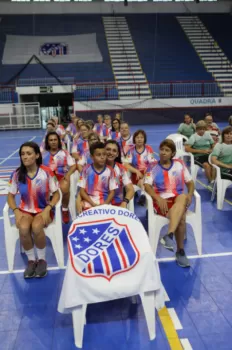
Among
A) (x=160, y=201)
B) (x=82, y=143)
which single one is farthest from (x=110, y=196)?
(x=82, y=143)

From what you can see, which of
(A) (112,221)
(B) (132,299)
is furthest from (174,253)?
(A) (112,221)

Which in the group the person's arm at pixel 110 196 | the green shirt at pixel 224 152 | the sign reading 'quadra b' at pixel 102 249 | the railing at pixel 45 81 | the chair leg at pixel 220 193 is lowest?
the chair leg at pixel 220 193

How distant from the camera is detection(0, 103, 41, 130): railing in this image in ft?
69.6

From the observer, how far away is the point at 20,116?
70.4 feet

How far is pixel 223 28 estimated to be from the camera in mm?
29734

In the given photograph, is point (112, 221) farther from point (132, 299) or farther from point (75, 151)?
point (75, 151)

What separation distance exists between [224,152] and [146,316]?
158 inches

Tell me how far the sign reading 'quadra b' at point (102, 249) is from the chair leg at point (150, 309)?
259 millimetres

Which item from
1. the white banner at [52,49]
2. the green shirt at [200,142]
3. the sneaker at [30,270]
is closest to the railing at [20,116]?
the white banner at [52,49]

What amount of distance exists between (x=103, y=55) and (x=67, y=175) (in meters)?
23.3

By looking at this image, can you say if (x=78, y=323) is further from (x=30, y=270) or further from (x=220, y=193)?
(x=220, y=193)

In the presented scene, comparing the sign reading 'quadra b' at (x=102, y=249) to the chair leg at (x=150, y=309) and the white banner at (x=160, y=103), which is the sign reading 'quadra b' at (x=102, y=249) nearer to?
the chair leg at (x=150, y=309)

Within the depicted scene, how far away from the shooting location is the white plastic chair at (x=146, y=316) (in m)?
2.83

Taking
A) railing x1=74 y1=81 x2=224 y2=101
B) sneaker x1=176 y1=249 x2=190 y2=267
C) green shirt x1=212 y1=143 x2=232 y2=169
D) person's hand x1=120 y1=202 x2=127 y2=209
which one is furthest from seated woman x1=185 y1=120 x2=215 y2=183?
railing x1=74 y1=81 x2=224 y2=101
